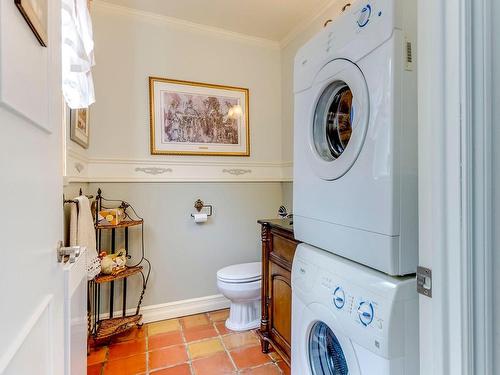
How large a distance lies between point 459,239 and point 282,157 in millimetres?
2154

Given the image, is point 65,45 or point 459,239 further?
point 65,45

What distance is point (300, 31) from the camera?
240 centimetres

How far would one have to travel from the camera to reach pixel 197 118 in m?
2.40

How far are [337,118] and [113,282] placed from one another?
2.02 m

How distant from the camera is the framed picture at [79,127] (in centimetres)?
156

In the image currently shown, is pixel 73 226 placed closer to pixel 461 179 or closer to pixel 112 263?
pixel 112 263

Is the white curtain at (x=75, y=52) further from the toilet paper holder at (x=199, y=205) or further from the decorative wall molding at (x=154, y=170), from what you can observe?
the toilet paper holder at (x=199, y=205)

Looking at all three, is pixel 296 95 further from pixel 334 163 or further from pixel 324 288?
pixel 324 288

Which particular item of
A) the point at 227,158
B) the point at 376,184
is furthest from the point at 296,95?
the point at 227,158

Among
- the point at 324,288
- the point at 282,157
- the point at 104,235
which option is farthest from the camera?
the point at 282,157

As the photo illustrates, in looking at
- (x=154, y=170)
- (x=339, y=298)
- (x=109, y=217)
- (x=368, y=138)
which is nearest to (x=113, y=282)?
(x=109, y=217)

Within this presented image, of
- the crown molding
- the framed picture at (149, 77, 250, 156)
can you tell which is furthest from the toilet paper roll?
the crown molding

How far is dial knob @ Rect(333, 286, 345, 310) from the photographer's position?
97 centimetres

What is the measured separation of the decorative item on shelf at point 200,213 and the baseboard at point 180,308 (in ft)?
2.29
